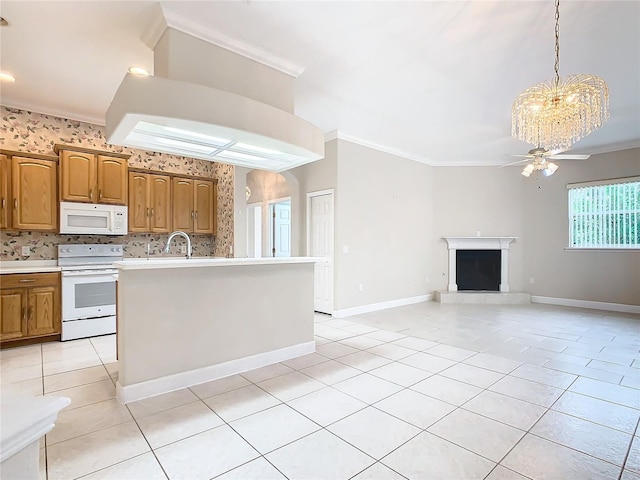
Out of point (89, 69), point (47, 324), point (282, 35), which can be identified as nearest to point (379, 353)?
point (282, 35)

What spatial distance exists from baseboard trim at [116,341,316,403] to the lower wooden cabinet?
7.31ft

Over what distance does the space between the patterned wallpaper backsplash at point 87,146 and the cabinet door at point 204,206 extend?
142 mm

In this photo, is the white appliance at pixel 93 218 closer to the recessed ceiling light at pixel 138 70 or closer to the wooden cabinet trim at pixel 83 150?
the wooden cabinet trim at pixel 83 150

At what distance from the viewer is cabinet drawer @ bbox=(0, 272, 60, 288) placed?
3883 millimetres

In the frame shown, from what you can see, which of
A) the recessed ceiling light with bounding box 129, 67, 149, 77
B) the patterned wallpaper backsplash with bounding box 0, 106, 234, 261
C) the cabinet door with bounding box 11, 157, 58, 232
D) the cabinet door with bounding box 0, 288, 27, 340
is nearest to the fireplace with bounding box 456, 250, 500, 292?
the patterned wallpaper backsplash with bounding box 0, 106, 234, 261

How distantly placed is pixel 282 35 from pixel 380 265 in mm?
4284

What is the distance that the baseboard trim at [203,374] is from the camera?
2651mm

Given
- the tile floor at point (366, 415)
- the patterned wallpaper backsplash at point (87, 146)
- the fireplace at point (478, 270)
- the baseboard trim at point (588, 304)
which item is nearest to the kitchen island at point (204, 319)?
the tile floor at point (366, 415)

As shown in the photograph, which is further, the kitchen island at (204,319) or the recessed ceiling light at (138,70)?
the recessed ceiling light at (138,70)

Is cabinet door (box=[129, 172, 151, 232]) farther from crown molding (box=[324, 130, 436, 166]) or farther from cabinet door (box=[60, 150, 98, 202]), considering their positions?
crown molding (box=[324, 130, 436, 166])

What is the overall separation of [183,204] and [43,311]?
2.35 metres

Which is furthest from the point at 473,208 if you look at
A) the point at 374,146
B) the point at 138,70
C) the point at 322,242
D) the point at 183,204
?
the point at 138,70

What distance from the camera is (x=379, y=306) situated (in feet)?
20.5

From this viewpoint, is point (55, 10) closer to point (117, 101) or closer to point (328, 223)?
point (117, 101)
